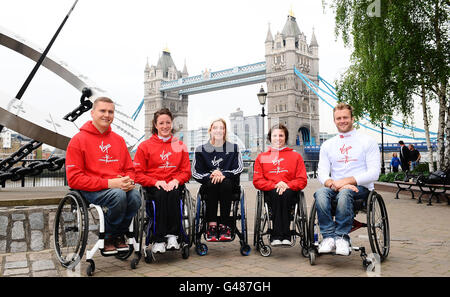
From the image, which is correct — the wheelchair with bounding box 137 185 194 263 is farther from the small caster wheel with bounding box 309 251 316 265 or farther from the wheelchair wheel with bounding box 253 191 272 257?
the small caster wheel with bounding box 309 251 316 265

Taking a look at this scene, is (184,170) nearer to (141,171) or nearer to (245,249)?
(141,171)

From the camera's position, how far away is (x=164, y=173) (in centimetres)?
345

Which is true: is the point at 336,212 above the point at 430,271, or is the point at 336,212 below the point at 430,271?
above

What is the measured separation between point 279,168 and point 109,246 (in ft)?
5.17

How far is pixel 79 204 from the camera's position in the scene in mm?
2807

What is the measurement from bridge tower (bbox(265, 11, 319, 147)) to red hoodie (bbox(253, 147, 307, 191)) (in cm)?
5955

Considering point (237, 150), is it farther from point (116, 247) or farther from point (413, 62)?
point (413, 62)

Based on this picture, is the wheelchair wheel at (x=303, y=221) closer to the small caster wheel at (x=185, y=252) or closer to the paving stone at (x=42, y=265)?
the small caster wheel at (x=185, y=252)

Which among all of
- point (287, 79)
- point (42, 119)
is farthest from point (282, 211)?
point (287, 79)

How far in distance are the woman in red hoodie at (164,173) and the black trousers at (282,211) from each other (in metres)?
0.78

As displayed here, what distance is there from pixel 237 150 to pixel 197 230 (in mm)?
810

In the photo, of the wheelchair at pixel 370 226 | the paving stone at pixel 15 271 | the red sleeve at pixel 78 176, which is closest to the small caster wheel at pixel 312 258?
the wheelchair at pixel 370 226

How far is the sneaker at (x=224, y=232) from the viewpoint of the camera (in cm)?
344

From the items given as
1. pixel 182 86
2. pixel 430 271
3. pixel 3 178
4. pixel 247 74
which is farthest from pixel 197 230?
pixel 182 86
